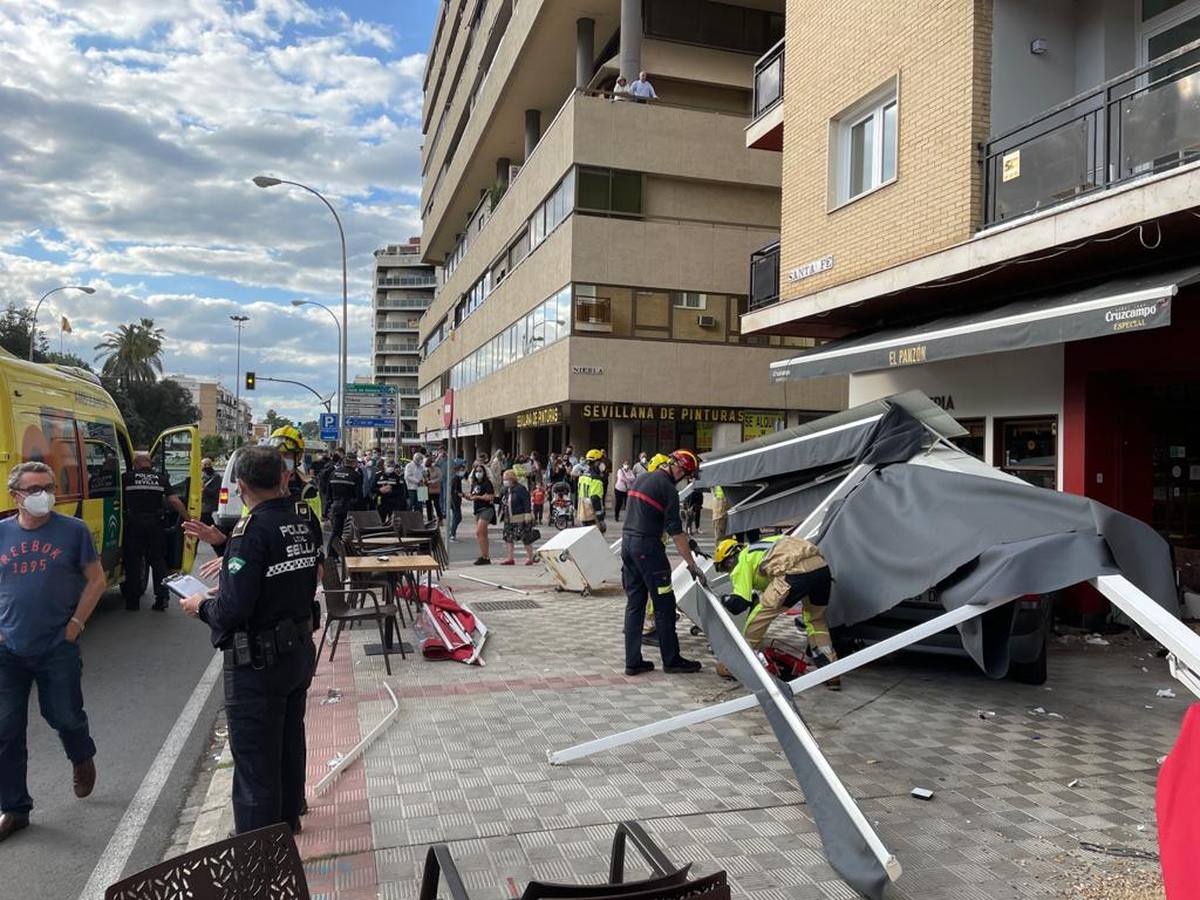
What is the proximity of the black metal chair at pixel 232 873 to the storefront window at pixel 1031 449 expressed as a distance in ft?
30.7

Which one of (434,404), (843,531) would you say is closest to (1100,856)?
(843,531)

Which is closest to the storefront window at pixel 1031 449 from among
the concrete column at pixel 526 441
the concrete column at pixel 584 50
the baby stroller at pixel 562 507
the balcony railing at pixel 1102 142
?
the balcony railing at pixel 1102 142

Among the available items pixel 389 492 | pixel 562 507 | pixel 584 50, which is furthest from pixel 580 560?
pixel 584 50

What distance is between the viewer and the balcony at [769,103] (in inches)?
578

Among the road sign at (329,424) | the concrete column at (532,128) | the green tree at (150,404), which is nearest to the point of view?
the concrete column at (532,128)

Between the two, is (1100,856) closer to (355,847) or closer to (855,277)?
(355,847)

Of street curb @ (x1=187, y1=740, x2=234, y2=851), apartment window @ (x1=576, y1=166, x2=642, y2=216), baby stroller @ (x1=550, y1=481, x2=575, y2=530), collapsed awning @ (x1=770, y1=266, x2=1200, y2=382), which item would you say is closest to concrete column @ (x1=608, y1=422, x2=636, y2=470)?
baby stroller @ (x1=550, y1=481, x2=575, y2=530)

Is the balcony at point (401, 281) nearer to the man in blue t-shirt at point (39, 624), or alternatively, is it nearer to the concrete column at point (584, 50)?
the concrete column at point (584, 50)

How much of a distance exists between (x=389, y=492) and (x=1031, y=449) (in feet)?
37.8

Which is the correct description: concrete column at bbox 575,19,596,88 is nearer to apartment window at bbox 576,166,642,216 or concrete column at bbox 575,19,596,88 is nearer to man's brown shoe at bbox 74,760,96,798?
apartment window at bbox 576,166,642,216

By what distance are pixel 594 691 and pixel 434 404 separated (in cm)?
4654

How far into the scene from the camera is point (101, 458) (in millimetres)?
10086

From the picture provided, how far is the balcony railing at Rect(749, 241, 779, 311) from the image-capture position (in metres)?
14.6

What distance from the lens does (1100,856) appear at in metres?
4.14
